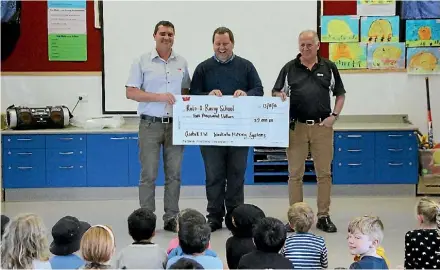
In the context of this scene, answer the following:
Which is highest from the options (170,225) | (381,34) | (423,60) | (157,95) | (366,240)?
(381,34)

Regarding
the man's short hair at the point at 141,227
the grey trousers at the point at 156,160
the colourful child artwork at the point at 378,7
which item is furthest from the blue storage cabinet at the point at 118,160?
the man's short hair at the point at 141,227

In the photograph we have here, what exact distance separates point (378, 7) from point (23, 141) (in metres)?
3.92

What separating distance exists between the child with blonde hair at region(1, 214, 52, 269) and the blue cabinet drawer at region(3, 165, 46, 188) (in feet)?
13.2

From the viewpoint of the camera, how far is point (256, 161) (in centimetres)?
683

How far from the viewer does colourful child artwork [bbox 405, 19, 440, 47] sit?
7.04 meters

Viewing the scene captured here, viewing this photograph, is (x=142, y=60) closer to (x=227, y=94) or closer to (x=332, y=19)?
(x=227, y=94)

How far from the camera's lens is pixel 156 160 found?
206 inches

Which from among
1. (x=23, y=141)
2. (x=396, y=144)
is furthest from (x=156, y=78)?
(x=396, y=144)

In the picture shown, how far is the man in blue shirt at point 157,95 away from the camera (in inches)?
201

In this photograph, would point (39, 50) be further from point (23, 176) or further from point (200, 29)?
point (200, 29)

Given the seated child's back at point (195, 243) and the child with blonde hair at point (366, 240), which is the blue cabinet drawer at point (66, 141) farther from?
the child with blonde hair at point (366, 240)

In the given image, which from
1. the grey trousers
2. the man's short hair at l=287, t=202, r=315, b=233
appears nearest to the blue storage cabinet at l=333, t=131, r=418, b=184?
the grey trousers

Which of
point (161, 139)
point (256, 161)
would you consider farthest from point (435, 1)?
point (161, 139)

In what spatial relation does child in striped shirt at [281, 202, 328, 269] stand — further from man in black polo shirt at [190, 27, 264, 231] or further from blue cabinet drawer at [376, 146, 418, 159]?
blue cabinet drawer at [376, 146, 418, 159]
